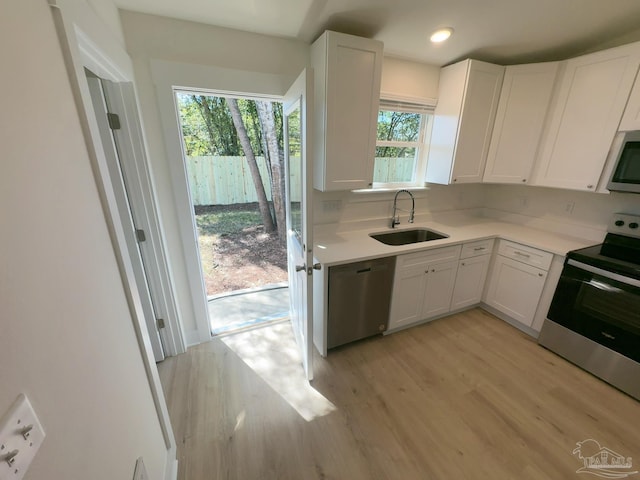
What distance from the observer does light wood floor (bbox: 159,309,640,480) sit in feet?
4.50

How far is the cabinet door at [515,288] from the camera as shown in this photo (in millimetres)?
2225

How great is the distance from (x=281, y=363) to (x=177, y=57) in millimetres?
2339

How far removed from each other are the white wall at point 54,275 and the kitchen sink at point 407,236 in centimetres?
211

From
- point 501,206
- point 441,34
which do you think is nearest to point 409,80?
point 441,34

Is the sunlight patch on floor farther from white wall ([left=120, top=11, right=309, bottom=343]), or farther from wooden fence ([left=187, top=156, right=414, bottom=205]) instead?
wooden fence ([left=187, top=156, right=414, bottom=205])

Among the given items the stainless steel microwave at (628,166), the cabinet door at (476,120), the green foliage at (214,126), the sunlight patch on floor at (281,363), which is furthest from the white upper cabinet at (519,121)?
the green foliage at (214,126)

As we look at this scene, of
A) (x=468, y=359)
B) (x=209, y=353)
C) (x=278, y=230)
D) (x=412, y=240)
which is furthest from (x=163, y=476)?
(x=278, y=230)

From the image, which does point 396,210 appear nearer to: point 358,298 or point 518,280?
point 358,298

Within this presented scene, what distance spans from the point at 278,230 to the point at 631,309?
13.4 ft

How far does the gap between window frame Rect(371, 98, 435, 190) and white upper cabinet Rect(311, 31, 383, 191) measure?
1.55 feet

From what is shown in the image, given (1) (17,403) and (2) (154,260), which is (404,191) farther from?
(1) (17,403)

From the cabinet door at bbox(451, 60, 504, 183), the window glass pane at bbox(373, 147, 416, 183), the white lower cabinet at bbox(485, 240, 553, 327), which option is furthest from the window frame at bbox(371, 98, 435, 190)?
the white lower cabinet at bbox(485, 240, 553, 327)

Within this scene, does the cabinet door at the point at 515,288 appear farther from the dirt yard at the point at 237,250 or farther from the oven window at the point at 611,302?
the dirt yard at the point at 237,250

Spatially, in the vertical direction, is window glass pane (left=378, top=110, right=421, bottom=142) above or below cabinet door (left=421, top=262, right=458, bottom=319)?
above
